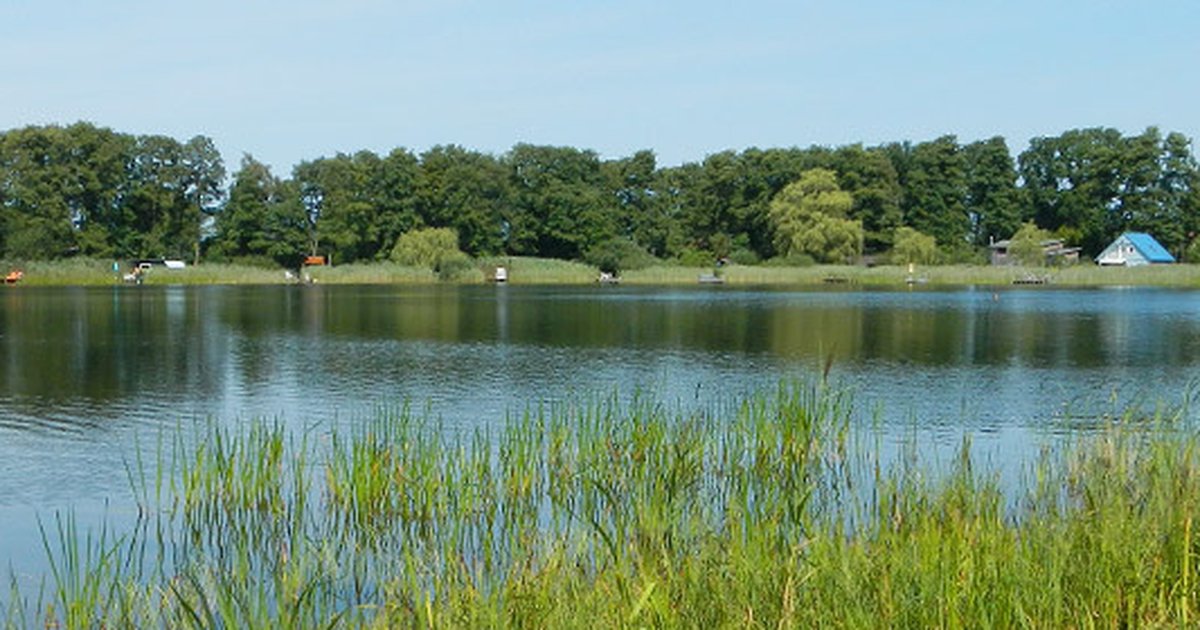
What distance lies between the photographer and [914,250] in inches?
3290

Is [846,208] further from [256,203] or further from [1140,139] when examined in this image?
[256,203]

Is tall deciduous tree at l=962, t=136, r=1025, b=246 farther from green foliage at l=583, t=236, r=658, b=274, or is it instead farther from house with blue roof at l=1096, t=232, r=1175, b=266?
green foliage at l=583, t=236, r=658, b=274

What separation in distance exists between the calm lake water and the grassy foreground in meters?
32.2

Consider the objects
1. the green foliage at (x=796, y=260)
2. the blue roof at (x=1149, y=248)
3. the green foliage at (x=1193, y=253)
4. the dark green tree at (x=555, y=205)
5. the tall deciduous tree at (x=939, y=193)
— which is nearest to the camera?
the green foliage at (x=1193, y=253)

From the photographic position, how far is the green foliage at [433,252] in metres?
83.1

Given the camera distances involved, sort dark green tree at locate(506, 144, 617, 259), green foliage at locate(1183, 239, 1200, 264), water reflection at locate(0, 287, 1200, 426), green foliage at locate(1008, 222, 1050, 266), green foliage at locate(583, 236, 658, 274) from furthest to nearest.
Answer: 1. dark green tree at locate(506, 144, 617, 259)
2. green foliage at locate(583, 236, 658, 274)
3. green foliage at locate(1183, 239, 1200, 264)
4. green foliage at locate(1008, 222, 1050, 266)
5. water reflection at locate(0, 287, 1200, 426)

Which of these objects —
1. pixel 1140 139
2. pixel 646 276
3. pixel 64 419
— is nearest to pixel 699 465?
pixel 64 419

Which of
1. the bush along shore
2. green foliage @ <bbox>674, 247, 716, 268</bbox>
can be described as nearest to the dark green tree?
green foliage @ <bbox>674, 247, 716, 268</bbox>

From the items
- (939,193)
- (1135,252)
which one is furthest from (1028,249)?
(939,193)

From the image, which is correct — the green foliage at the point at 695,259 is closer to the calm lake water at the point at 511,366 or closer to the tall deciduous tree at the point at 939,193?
the tall deciduous tree at the point at 939,193

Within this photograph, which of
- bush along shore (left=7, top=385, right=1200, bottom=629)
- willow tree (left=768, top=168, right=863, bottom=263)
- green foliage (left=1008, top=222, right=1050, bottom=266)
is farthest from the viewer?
willow tree (left=768, top=168, right=863, bottom=263)

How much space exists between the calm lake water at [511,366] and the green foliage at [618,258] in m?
40.2

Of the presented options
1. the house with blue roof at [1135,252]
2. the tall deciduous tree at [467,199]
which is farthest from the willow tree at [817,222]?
the tall deciduous tree at [467,199]

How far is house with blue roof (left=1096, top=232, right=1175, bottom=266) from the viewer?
84875 millimetres
